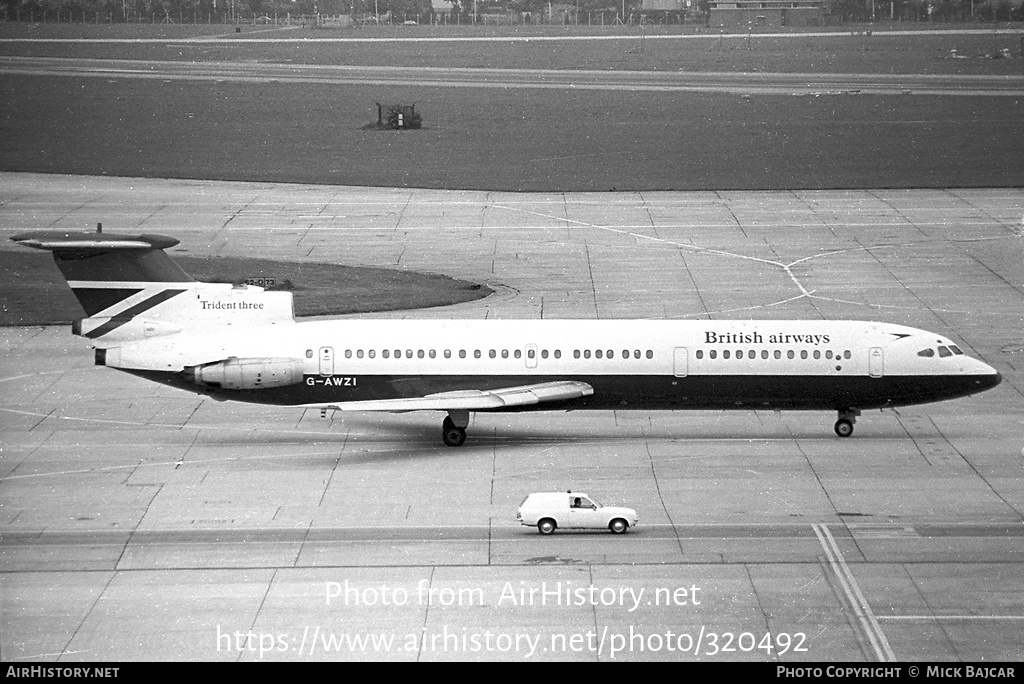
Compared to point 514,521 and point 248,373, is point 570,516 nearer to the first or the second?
point 514,521

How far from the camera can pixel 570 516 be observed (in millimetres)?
33750

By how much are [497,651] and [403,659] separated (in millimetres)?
1834

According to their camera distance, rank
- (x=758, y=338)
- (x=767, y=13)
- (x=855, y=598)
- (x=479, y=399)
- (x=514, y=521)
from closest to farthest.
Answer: (x=855, y=598) < (x=514, y=521) < (x=479, y=399) < (x=758, y=338) < (x=767, y=13)

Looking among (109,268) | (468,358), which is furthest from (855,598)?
(109,268)

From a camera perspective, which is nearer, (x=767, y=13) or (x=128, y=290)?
(x=128, y=290)

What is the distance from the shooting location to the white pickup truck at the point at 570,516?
111 ft

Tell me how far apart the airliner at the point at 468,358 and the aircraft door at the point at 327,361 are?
4 centimetres

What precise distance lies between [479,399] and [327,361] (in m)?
4.75

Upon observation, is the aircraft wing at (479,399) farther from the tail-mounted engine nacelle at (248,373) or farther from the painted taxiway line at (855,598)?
the painted taxiway line at (855,598)

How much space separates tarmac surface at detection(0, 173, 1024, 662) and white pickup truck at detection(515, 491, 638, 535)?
37 centimetres

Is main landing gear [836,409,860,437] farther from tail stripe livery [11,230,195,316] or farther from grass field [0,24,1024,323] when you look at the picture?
grass field [0,24,1024,323]

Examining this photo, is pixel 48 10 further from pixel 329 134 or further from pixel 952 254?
pixel 952 254

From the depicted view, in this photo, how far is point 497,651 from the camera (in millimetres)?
26875
